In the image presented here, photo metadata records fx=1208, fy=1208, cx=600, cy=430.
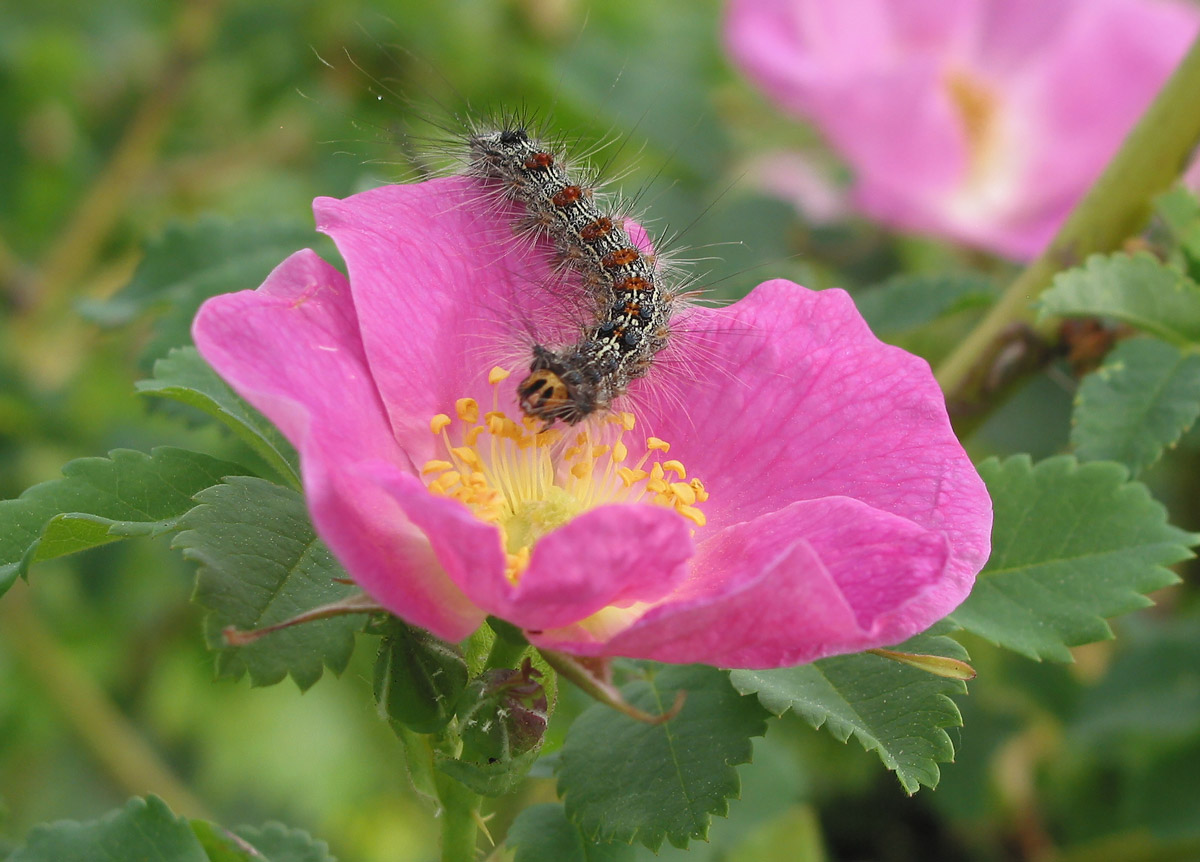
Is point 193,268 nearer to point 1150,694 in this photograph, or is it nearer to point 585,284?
point 585,284

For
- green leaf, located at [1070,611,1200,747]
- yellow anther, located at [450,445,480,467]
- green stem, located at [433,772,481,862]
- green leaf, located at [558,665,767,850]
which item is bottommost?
green leaf, located at [1070,611,1200,747]

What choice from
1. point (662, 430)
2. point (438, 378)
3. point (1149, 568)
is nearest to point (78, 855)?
point (438, 378)

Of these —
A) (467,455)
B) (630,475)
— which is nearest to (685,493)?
(630,475)

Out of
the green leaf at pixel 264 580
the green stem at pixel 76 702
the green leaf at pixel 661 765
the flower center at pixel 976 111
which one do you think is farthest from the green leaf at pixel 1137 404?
the green stem at pixel 76 702

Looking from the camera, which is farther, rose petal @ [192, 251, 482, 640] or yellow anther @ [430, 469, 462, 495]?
yellow anther @ [430, 469, 462, 495]

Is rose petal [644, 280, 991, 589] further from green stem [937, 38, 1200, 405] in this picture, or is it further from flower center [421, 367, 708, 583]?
green stem [937, 38, 1200, 405]

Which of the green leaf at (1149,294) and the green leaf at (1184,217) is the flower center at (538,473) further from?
the green leaf at (1184,217)

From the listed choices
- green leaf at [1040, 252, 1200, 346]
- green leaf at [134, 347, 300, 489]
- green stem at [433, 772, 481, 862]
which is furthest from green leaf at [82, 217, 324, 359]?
green leaf at [1040, 252, 1200, 346]
